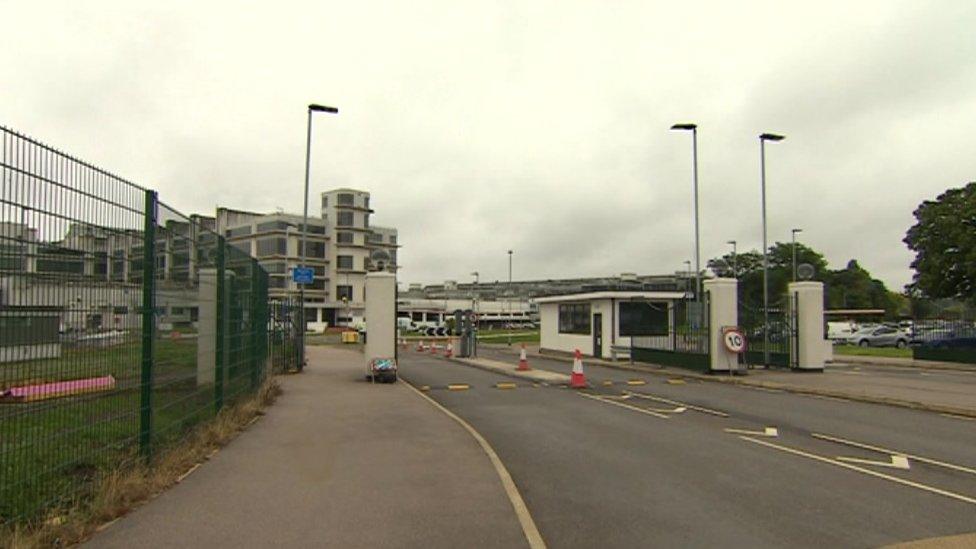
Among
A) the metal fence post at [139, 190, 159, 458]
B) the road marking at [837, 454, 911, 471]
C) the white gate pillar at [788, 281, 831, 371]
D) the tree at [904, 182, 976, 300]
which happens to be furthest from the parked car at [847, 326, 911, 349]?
the metal fence post at [139, 190, 159, 458]

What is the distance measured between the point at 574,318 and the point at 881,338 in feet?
79.2

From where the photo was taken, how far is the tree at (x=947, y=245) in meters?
43.7

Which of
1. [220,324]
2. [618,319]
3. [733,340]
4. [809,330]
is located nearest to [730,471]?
[220,324]

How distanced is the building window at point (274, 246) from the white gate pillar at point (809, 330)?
8011 centimetres

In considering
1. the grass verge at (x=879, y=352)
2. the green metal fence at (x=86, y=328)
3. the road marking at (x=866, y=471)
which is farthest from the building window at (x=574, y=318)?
the green metal fence at (x=86, y=328)

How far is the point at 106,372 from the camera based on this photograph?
6277 millimetres

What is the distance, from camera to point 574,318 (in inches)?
1423

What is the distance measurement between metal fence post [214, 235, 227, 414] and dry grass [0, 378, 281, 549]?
0.79 m

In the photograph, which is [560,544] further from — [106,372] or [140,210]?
[140,210]

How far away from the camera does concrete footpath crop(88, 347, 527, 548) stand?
5.57m

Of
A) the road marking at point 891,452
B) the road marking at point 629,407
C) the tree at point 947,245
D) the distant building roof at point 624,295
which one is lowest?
the road marking at point 629,407

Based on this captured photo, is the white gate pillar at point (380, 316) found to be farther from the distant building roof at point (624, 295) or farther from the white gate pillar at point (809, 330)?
the distant building roof at point (624, 295)

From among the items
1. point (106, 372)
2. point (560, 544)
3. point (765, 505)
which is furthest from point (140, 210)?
point (765, 505)

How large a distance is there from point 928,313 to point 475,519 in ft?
104
